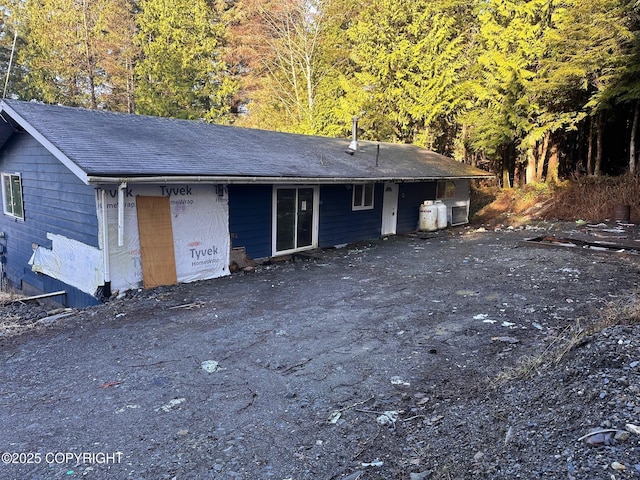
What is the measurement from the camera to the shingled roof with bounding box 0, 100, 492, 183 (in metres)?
6.84

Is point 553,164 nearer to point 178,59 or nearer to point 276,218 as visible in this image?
point 276,218

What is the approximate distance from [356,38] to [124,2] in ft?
42.8

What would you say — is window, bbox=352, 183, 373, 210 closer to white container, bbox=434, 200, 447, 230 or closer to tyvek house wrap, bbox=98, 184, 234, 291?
white container, bbox=434, 200, 447, 230

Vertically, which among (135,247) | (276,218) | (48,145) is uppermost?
(48,145)

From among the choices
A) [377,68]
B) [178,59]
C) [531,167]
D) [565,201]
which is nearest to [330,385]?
[565,201]

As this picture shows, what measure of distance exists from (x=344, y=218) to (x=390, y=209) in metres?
2.41

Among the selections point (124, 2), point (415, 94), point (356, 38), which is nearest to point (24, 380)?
point (415, 94)

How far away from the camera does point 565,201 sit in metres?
14.9

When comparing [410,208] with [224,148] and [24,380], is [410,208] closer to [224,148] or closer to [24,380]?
[224,148]

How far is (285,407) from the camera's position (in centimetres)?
350

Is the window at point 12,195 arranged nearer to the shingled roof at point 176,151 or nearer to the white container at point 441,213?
the shingled roof at point 176,151

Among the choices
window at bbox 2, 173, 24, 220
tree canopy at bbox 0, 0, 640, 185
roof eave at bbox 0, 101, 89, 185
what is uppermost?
tree canopy at bbox 0, 0, 640, 185

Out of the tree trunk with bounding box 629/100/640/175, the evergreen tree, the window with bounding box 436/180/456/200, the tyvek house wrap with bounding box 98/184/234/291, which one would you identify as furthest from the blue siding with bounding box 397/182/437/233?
the evergreen tree

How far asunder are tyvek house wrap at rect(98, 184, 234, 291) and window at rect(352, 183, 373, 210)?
4.56 meters
